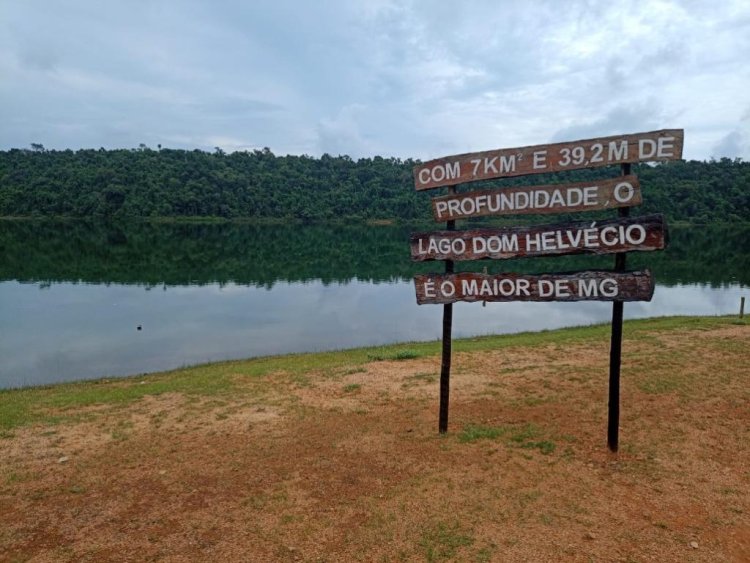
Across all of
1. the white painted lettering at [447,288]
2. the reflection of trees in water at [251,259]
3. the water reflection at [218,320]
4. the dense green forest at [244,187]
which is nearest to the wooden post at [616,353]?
the white painted lettering at [447,288]

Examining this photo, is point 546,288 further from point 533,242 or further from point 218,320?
point 218,320

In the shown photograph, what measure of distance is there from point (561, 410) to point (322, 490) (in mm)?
4024

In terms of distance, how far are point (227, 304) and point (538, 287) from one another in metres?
23.2

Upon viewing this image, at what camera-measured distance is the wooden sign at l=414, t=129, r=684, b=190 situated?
5703 mm

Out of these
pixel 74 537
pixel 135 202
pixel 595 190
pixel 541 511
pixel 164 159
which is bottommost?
pixel 74 537

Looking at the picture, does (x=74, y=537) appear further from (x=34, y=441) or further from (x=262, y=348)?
(x=262, y=348)

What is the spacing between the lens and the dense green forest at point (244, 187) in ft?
293

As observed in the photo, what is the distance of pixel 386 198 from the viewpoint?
110812 millimetres

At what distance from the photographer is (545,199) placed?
6.25 meters

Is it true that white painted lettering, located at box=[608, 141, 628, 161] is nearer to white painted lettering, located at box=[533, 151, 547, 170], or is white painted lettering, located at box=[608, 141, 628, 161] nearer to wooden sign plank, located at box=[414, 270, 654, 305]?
white painted lettering, located at box=[533, 151, 547, 170]

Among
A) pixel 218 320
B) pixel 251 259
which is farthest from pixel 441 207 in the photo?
pixel 251 259

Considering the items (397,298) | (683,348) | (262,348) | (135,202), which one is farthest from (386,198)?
(683,348)

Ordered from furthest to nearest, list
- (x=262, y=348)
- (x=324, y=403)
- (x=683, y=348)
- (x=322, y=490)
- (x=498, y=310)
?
(x=498, y=310) → (x=262, y=348) → (x=683, y=348) → (x=324, y=403) → (x=322, y=490)

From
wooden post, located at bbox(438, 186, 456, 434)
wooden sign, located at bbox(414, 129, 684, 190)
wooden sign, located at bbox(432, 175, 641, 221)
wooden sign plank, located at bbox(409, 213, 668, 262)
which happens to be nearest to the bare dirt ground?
wooden post, located at bbox(438, 186, 456, 434)
